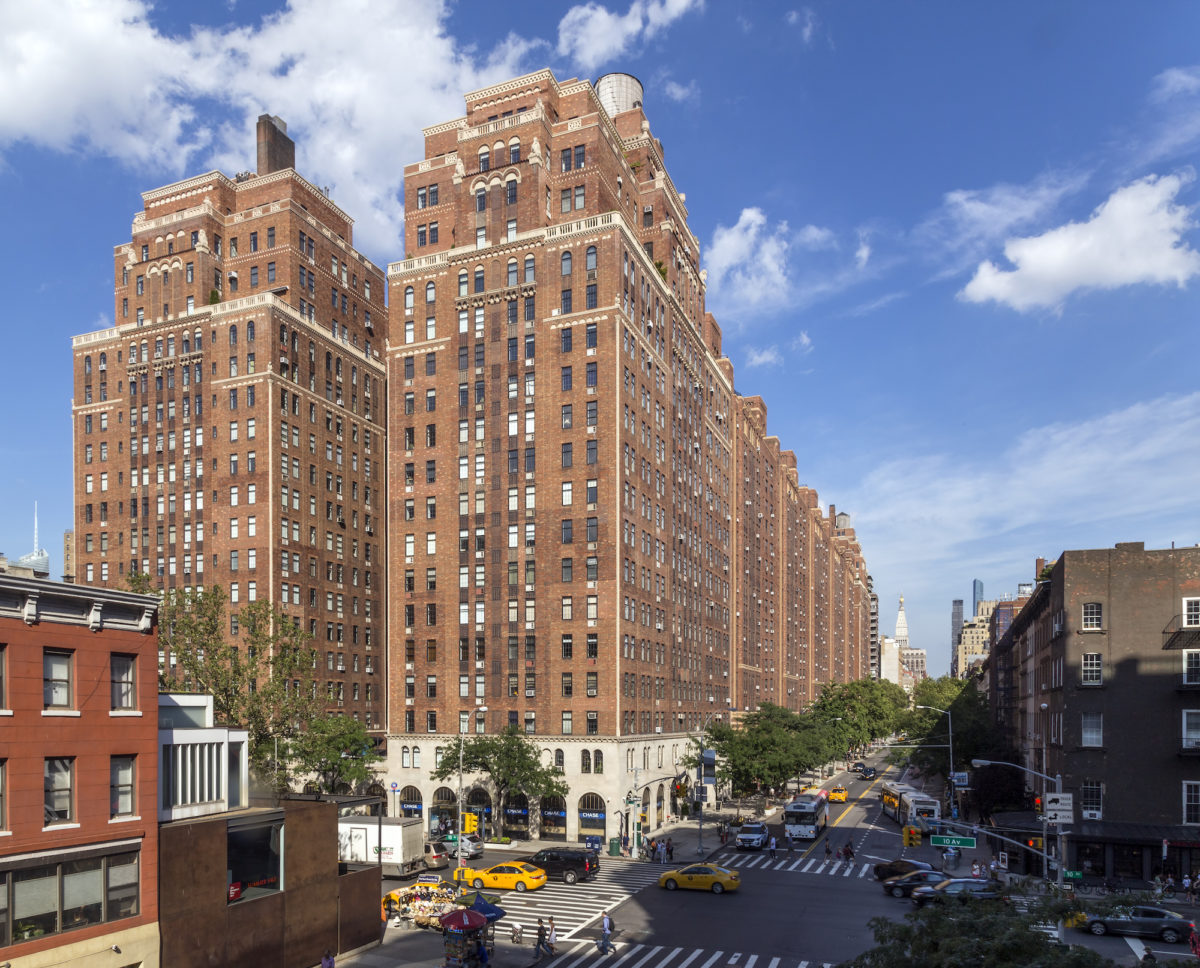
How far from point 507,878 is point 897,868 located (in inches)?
901

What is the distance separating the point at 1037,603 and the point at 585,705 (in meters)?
37.4

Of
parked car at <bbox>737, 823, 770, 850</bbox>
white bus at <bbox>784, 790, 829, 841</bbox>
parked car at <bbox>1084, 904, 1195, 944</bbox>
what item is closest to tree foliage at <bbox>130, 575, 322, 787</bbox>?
parked car at <bbox>737, 823, 770, 850</bbox>

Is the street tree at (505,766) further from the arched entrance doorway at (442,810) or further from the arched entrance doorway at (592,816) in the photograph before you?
the arched entrance doorway at (442,810)

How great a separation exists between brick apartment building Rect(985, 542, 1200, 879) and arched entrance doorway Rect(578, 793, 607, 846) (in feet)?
106

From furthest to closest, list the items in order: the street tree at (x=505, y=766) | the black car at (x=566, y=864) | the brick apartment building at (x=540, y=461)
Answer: the brick apartment building at (x=540, y=461), the street tree at (x=505, y=766), the black car at (x=566, y=864)

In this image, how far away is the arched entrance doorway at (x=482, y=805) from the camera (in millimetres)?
76312

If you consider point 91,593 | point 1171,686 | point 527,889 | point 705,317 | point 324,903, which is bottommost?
point 527,889

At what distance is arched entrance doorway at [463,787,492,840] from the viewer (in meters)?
76.3

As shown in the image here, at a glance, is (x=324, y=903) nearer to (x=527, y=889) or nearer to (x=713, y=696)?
(x=527, y=889)

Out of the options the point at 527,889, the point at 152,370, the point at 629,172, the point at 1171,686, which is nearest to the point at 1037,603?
the point at 1171,686

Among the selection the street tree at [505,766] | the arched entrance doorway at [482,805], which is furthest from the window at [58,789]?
the arched entrance doorway at [482,805]

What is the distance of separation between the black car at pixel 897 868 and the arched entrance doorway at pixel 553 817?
25.4 metres

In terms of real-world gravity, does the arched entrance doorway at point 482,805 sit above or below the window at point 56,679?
below

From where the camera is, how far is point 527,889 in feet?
186
